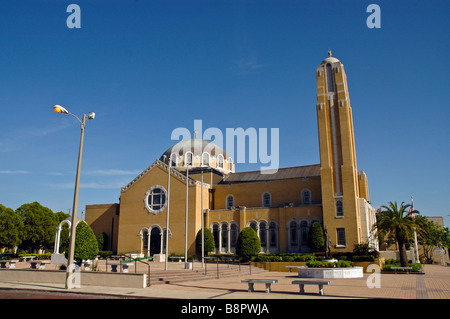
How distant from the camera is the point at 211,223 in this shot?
45969 millimetres

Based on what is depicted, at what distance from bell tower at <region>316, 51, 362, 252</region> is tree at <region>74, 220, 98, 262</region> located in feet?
79.5

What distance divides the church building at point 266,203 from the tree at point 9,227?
11593mm

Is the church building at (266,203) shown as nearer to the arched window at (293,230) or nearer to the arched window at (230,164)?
the arched window at (293,230)

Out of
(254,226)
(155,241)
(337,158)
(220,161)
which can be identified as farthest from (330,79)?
(155,241)

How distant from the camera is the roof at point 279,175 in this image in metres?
48.2

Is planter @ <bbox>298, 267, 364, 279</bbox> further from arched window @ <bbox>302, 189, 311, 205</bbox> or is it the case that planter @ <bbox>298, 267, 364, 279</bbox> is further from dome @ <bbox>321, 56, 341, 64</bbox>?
dome @ <bbox>321, 56, 341, 64</bbox>

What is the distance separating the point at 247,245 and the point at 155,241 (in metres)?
14.0

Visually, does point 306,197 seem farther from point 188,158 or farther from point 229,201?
point 188,158

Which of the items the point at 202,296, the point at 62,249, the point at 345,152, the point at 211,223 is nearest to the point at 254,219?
the point at 211,223

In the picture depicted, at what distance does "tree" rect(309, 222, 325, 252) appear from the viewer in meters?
37.7

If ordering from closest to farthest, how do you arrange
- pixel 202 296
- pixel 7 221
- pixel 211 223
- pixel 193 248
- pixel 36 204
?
pixel 202 296, pixel 193 248, pixel 211 223, pixel 7 221, pixel 36 204
